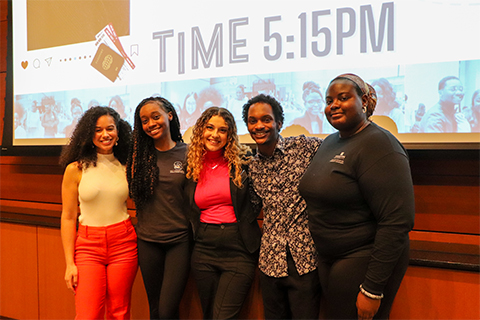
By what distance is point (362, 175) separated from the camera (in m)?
1.36

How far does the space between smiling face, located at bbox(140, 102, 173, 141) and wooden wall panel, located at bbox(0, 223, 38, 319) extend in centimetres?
178

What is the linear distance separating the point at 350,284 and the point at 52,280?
261 centimetres

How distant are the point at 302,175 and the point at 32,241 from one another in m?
2.59

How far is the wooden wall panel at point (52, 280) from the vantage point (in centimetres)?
288

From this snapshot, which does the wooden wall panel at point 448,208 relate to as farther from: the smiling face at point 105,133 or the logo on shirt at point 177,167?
the smiling face at point 105,133

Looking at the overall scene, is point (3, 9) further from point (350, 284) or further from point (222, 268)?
point (350, 284)

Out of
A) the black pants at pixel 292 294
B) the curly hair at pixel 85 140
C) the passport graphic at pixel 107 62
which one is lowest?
the black pants at pixel 292 294

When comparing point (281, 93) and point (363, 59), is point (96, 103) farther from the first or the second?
point (363, 59)

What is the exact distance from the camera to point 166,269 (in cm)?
203

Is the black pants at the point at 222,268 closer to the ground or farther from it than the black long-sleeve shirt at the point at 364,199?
closer to the ground

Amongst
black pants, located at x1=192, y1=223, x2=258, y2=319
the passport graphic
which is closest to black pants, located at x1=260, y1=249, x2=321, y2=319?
black pants, located at x1=192, y1=223, x2=258, y2=319

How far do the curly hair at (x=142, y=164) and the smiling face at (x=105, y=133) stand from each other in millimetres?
125

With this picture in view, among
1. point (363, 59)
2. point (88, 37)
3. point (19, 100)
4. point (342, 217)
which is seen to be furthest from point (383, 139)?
point (19, 100)

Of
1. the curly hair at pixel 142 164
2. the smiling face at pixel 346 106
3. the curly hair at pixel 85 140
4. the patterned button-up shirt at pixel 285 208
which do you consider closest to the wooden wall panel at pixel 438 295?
the patterned button-up shirt at pixel 285 208
